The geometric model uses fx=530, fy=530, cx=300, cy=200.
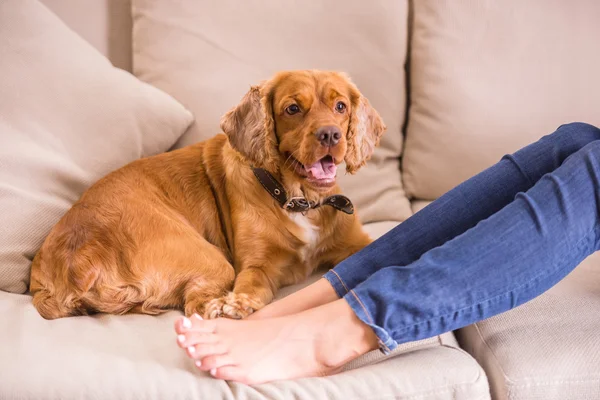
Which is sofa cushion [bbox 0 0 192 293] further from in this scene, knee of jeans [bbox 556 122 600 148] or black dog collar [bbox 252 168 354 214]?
knee of jeans [bbox 556 122 600 148]

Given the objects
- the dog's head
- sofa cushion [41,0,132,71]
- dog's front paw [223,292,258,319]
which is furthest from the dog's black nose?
sofa cushion [41,0,132,71]

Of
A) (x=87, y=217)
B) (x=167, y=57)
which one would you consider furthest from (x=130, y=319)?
(x=167, y=57)

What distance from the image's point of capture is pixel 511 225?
3.61ft

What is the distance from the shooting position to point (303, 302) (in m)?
1.27

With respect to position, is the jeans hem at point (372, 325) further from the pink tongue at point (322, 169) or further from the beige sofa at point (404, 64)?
the beige sofa at point (404, 64)

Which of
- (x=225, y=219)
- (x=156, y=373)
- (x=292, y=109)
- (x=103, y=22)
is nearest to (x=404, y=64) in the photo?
(x=292, y=109)

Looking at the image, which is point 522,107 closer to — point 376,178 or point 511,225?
point 376,178

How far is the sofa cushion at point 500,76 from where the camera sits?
1886mm

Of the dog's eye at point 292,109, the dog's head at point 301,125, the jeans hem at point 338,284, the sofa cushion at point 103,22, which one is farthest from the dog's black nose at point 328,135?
the sofa cushion at point 103,22

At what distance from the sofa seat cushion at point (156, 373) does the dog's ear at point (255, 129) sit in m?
0.60

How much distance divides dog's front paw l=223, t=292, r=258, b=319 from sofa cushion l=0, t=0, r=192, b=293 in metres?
0.55

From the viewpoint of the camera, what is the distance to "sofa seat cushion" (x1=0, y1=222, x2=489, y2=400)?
99 centimetres

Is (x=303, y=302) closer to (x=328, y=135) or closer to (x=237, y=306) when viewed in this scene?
(x=237, y=306)

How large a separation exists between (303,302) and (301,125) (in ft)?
1.71
